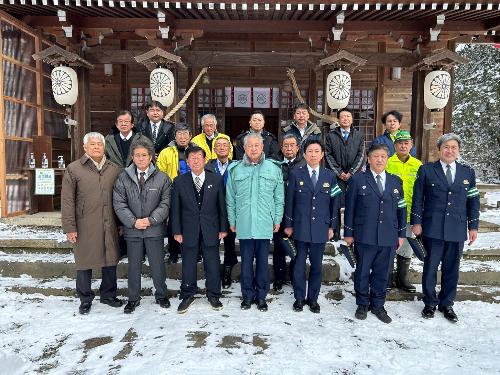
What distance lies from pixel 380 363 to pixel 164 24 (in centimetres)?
640

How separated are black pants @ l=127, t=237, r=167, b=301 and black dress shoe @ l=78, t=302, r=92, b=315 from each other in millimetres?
455

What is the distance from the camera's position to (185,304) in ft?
12.6

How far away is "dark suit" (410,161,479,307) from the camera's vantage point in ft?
12.0

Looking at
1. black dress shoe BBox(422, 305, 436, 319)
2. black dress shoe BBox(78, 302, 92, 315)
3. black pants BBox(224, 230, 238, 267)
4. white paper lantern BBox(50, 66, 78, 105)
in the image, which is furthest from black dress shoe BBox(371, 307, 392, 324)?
white paper lantern BBox(50, 66, 78, 105)

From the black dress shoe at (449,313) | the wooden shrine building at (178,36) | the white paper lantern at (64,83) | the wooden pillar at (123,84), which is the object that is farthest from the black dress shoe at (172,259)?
the wooden pillar at (123,84)

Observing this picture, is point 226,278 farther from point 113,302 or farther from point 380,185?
point 380,185

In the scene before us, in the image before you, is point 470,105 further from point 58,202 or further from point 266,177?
point 58,202

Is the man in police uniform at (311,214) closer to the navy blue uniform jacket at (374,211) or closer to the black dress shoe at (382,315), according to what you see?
the navy blue uniform jacket at (374,211)

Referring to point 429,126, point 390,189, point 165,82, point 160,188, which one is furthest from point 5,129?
point 429,126

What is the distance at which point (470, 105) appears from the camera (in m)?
14.9

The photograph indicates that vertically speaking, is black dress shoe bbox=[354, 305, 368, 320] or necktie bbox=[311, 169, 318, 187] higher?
necktie bbox=[311, 169, 318, 187]

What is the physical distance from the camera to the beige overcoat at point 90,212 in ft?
12.2

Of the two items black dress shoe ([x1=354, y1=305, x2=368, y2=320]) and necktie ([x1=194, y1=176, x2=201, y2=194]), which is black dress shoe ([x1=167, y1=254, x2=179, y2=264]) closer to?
necktie ([x1=194, y1=176, x2=201, y2=194])

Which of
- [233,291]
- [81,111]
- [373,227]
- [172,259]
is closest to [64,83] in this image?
[81,111]
